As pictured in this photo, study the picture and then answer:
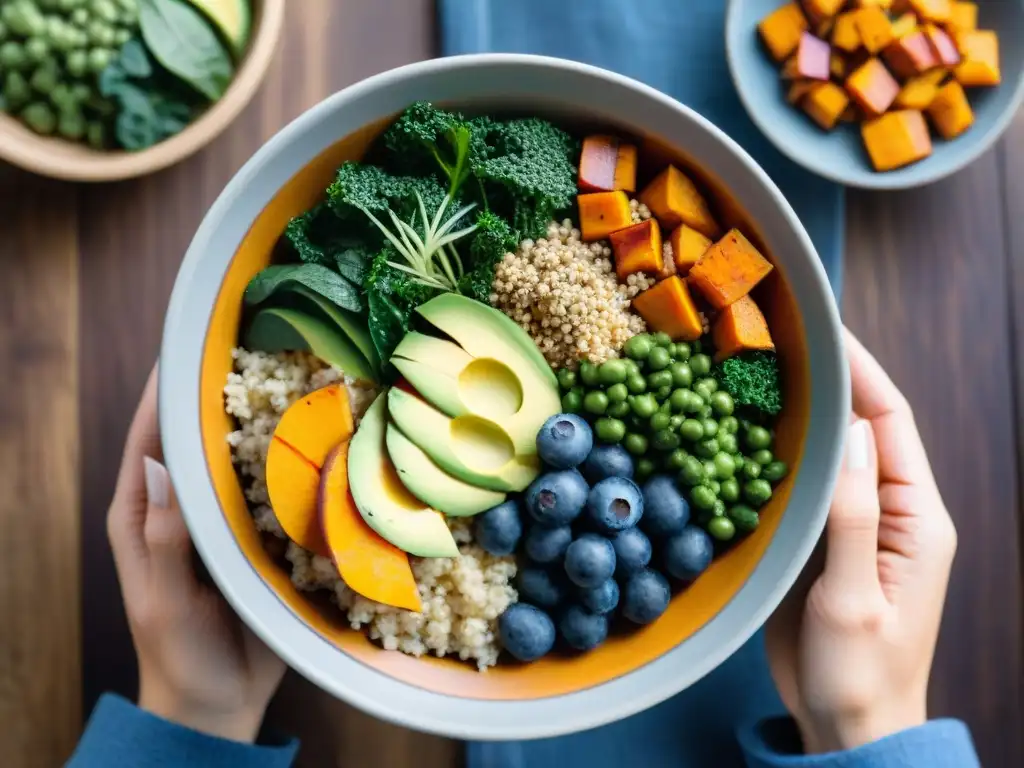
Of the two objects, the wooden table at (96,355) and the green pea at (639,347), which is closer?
the green pea at (639,347)

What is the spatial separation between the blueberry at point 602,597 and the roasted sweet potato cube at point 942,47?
898 millimetres

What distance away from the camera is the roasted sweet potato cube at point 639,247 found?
3.51 ft

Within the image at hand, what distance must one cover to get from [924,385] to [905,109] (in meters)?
0.41

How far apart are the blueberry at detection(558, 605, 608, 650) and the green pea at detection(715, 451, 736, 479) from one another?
22 centimetres

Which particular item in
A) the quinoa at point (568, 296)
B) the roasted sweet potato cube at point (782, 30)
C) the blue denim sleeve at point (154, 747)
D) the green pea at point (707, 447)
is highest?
the roasted sweet potato cube at point (782, 30)

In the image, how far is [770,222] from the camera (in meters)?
1.01

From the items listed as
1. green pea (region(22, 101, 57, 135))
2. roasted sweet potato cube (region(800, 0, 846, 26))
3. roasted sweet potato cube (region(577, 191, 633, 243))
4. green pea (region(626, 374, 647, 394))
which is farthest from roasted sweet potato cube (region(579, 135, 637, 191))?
green pea (region(22, 101, 57, 135))

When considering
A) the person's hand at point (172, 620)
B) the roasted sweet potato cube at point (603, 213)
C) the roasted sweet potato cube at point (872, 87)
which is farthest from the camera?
the roasted sweet potato cube at point (872, 87)

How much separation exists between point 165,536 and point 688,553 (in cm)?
67

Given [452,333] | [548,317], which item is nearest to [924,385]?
[548,317]

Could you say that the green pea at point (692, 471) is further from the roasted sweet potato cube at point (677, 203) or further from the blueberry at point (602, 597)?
the roasted sweet potato cube at point (677, 203)

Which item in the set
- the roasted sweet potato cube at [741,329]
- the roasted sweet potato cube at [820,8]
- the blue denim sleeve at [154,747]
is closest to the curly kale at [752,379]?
the roasted sweet potato cube at [741,329]

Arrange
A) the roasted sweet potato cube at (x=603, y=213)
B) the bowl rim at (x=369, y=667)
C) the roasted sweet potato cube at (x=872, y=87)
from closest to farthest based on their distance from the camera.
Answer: the bowl rim at (x=369, y=667) → the roasted sweet potato cube at (x=603, y=213) → the roasted sweet potato cube at (x=872, y=87)

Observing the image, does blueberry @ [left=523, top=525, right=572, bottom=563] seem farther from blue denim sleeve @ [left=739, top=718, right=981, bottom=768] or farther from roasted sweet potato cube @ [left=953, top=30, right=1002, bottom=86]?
roasted sweet potato cube @ [left=953, top=30, right=1002, bottom=86]
